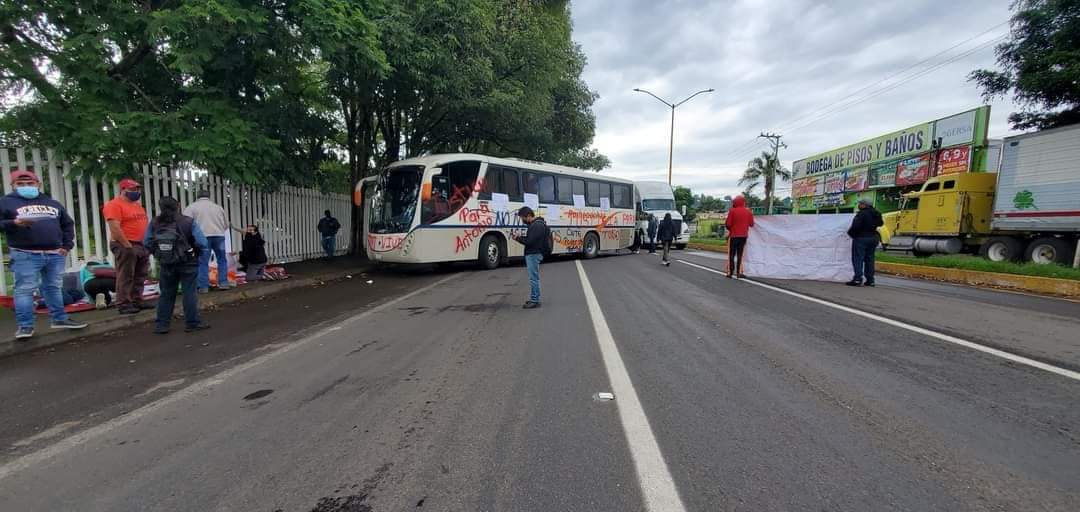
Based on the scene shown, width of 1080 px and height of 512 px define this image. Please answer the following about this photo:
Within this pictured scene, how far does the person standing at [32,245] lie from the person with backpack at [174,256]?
841mm

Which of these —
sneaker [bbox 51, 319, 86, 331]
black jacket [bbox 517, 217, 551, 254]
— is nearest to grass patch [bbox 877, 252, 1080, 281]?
black jacket [bbox 517, 217, 551, 254]

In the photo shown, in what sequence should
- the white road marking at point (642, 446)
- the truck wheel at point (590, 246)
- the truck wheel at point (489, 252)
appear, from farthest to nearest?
the truck wheel at point (590, 246) < the truck wheel at point (489, 252) < the white road marking at point (642, 446)

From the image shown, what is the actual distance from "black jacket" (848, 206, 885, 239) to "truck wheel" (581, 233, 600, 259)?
9.34 metres

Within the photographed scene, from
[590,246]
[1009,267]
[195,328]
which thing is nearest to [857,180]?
[590,246]

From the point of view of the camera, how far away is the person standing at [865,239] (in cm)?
953

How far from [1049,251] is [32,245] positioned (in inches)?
800

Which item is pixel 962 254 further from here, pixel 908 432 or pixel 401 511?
pixel 401 511

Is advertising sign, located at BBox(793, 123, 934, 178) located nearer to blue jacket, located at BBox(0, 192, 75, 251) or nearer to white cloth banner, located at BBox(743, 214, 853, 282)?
white cloth banner, located at BBox(743, 214, 853, 282)

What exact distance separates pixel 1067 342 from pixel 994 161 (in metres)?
22.9

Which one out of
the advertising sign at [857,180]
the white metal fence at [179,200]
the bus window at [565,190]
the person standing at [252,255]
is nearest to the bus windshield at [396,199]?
the white metal fence at [179,200]

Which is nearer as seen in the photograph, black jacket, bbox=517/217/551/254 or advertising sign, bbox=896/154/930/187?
black jacket, bbox=517/217/551/254

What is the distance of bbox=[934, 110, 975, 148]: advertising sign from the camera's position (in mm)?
22484

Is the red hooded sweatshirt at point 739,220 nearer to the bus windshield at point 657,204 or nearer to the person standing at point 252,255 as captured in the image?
the person standing at point 252,255

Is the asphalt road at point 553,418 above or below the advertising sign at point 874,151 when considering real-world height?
below
